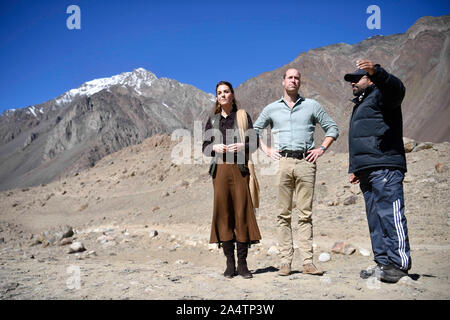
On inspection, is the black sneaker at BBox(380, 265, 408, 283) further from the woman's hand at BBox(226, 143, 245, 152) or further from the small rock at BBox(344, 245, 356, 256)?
the small rock at BBox(344, 245, 356, 256)

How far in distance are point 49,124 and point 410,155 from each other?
12004 centimetres

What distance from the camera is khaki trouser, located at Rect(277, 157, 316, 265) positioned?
377 cm

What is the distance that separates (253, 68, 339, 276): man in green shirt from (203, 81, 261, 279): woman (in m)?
0.31

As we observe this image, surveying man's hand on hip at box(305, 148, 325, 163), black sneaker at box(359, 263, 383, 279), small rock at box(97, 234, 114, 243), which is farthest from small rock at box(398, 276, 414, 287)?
small rock at box(97, 234, 114, 243)

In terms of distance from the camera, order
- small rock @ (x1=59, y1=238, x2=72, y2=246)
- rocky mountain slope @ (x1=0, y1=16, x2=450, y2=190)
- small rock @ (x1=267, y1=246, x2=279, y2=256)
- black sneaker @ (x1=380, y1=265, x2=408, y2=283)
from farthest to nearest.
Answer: rocky mountain slope @ (x1=0, y1=16, x2=450, y2=190), small rock @ (x1=59, y1=238, x2=72, y2=246), small rock @ (x1=267, y1=246, x2=279, y2=256), black sneaker @ (x1=380, y1=265, x2=408, y2=283)

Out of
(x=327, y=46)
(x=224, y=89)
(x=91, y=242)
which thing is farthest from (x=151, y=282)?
(x=327, y=46)

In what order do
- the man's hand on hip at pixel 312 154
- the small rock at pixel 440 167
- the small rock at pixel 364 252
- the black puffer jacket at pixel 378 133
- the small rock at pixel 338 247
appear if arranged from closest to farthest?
the black puffer jacket at pixel 378 133 → the man's hand on hip at pixel 312 154 → the small rock at pixel 364 252 → the small rock at pixel 338 247 → the small rock at pixel 440 167

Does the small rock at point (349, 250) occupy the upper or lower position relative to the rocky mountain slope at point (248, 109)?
lower

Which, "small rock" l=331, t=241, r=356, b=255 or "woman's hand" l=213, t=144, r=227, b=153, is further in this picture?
"small rock" l=331, t=241, r=356, b=255

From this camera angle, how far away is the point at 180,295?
317cm

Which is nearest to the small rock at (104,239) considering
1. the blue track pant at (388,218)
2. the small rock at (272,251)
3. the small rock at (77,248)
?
the small rock at (77,248)

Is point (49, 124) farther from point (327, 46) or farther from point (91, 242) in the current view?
point (91, 242)

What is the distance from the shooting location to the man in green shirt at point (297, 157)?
3781mm

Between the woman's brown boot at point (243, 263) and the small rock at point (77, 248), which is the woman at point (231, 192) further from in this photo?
the small rock at point (77, 248)
